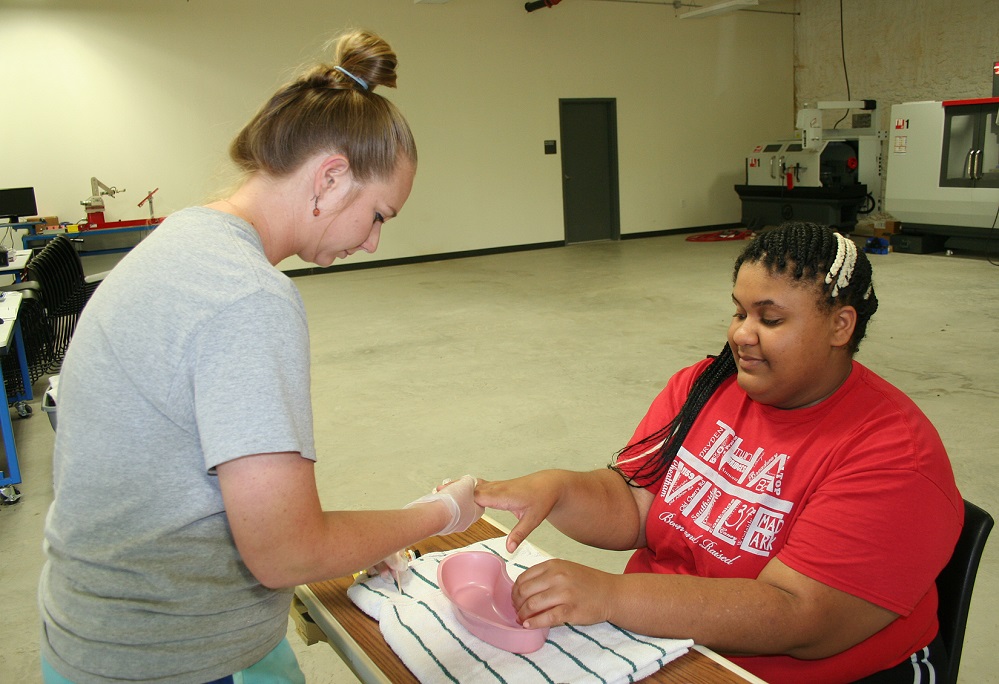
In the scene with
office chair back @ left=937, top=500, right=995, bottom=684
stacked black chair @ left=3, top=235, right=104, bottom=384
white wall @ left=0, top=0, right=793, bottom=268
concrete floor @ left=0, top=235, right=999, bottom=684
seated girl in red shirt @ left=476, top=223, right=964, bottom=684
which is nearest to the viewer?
seated girl in red shirt @ left=476, top=223, right=964, bottom=684

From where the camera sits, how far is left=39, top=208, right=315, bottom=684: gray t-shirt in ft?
2.31

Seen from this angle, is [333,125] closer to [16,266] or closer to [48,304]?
[48,304]

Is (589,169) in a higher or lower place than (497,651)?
higher

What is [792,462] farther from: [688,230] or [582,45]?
[688,230]

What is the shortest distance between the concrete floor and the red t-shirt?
0.77 meters

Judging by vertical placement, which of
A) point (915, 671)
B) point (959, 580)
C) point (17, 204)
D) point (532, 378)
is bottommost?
point (532, 378)

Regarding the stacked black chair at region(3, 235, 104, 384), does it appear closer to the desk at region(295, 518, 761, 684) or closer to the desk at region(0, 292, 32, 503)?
the desk at region(0, 292, 32, 503)

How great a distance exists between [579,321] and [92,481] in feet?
16.4

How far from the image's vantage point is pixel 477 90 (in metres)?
9.31

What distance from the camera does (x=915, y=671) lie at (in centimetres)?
107

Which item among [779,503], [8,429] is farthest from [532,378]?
[779,503]

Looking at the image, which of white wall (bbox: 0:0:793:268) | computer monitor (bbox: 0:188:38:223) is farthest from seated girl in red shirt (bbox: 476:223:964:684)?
computer monitor (bbox: 0:188:38:223)

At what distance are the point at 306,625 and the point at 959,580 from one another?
3.04ft

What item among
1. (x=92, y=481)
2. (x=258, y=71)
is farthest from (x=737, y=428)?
(x=258, y=71)
